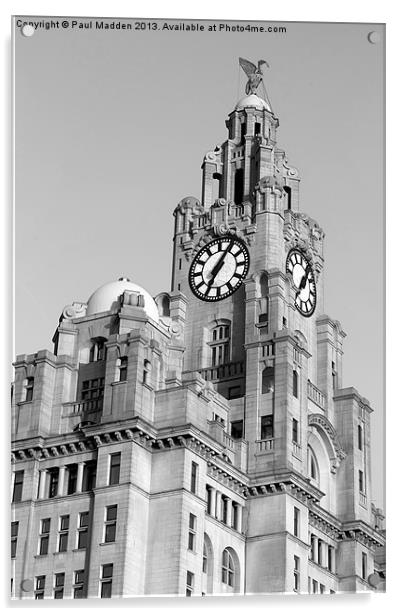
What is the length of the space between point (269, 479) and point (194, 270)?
1163 cm

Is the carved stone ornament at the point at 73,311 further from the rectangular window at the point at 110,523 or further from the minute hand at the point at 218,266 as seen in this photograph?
the rectangular window at the point at 110,523

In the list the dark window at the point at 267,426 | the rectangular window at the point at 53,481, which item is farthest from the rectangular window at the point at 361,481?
the rectangular window at the point at 53,481

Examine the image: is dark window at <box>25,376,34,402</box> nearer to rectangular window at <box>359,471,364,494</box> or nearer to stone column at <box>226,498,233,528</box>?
A: stone column at <box>226,498,233,528</box>

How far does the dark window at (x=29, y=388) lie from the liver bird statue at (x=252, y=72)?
14.2m

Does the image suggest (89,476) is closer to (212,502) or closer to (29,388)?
(212,502)

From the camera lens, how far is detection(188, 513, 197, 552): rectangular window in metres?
48.9

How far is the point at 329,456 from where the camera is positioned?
5906 cm

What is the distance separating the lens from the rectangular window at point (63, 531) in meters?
49.9

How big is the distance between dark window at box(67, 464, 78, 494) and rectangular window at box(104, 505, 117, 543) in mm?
2515

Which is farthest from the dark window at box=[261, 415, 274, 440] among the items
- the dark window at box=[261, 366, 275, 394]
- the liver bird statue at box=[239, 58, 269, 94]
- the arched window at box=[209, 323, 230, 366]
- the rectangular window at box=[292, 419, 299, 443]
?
the liver bird statue at box=[239, 58, 269, 94]

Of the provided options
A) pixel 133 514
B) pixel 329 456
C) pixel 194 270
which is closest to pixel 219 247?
pixel 194 270

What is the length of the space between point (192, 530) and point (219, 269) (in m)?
15.3

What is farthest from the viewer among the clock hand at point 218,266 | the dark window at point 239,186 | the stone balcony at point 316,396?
the dark window at point 239,186

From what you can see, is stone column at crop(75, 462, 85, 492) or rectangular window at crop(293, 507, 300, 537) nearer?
stone column at crop(75, 462, 85, 492)
